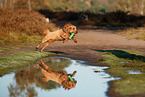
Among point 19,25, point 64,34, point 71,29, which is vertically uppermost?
point 71,29

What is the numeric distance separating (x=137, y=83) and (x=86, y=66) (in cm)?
312

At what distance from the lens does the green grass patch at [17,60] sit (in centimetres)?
976

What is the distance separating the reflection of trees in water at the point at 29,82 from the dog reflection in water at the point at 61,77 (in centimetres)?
17

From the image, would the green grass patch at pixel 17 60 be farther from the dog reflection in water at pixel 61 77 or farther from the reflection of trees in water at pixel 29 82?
the dog reflection in water at pixel 61 77

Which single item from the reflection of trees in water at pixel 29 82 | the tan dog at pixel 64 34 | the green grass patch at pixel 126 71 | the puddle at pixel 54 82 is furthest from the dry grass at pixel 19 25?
the puddle at pixel 54 82

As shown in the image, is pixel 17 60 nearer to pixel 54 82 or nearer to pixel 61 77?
pixel 61 77

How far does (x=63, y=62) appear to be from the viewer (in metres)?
11.3

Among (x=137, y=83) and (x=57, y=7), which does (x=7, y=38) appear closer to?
(x=137, y=83)

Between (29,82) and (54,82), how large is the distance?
0.67 meters

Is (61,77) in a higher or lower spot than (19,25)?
lower

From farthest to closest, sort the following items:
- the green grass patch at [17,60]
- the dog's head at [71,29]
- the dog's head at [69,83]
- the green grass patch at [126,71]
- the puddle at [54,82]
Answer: the dog's head at [71,29] < the green grass patch at [17,60] < the dog's head at [69,83] < the green grass patch at [126,71] < the puddle at [54,82]

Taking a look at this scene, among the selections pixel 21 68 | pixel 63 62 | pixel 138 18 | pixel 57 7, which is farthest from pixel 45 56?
pixel 57 7

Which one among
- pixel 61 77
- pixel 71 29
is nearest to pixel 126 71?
pixel 61 77

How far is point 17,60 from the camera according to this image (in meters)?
11.1
